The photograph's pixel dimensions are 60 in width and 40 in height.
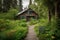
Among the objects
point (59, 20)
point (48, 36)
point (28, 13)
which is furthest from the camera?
point (28, 13)

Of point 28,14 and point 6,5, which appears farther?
point 6,5

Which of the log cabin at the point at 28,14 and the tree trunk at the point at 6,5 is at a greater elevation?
the tree trunk at the point at 6,5

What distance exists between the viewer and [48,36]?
46.6 ft

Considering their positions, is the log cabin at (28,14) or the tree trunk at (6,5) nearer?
the log cabin at (28,14)

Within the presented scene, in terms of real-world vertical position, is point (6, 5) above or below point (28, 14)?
above

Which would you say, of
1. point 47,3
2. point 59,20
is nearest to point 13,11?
point 47,3

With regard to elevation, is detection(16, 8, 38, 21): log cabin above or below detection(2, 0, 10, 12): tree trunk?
below

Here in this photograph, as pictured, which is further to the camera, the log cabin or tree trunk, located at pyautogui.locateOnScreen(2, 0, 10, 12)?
tree trunk, located at pyautogui.locateOnScreen(2, 0, 10, 12)

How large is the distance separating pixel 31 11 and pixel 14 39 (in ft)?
108

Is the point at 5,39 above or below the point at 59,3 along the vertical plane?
below

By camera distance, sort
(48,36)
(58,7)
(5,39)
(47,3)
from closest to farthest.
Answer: (5,39), (48,36), (58,7), (47,3)

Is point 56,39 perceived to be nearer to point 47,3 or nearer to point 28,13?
point 47,3

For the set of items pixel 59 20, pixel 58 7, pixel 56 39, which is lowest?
pixel 56 39

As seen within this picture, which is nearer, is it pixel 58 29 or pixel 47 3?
pixel 58 29
